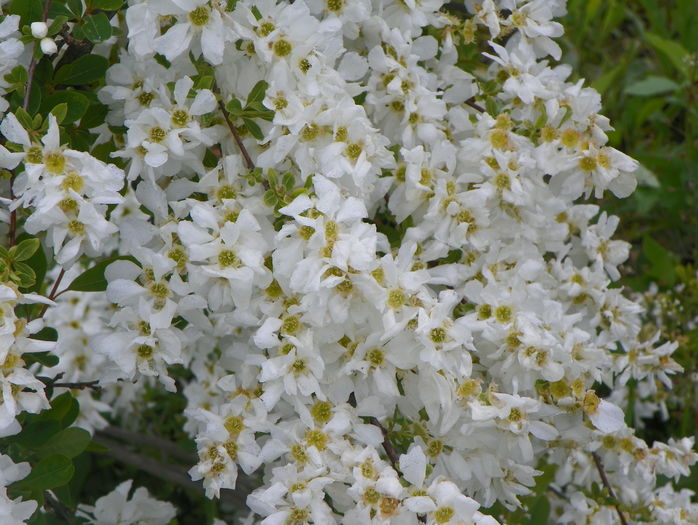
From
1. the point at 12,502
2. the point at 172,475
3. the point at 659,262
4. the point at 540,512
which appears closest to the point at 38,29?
the point at 12,502

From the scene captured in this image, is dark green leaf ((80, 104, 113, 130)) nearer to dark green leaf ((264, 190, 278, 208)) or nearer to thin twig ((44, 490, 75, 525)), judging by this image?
dark green leaf ((264, 190, 278, 208))

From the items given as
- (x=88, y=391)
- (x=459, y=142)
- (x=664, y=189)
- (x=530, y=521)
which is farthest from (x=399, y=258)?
(x=664, y=189)

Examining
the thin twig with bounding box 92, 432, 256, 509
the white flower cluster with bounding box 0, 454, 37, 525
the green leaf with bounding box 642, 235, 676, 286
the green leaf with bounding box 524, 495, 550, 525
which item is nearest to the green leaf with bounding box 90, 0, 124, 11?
the white flower cluster with bounding box 0, 454, 37, 525

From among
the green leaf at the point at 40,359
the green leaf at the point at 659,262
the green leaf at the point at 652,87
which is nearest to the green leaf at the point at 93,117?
the green leaf at the point at 40,359

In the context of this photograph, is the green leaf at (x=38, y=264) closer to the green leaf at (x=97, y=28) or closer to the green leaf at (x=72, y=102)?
the green leaf at (x=72, y=102)

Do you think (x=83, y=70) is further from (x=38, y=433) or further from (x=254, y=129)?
(x=38, y=433)

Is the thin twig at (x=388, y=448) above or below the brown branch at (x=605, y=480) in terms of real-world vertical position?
above

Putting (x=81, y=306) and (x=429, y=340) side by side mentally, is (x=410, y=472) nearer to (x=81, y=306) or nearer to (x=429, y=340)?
(x=429, y=340)

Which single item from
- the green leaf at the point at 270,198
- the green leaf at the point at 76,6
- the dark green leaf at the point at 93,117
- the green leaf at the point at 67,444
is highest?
the green leaf at the point at 76,6
